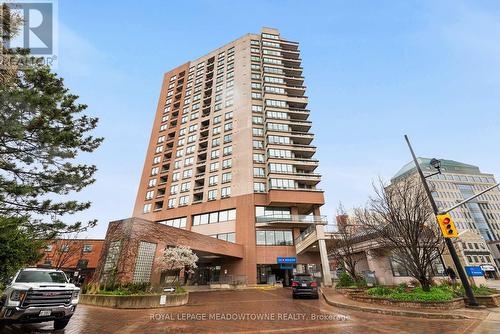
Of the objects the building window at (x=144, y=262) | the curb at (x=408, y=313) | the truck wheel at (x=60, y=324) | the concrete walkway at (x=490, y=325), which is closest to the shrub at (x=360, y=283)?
the curb at (x=408, y=313)

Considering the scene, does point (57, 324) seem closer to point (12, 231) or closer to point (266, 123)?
point (12, 231)

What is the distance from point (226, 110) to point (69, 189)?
3781 cm

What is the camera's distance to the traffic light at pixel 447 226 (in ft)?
35.2

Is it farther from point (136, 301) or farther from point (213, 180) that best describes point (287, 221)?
point (136, 301)

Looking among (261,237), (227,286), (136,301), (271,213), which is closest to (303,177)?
(271,213)

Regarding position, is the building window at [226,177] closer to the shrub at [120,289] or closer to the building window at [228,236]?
the building window at [228,236]

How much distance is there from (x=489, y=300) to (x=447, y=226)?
4.39 metres

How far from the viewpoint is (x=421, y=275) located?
40.6 ft

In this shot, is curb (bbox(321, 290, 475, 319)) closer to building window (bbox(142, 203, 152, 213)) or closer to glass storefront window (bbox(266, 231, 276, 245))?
glass storefront window (bbox(266, 231, 276, 245))

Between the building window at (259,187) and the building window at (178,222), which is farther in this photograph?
the building window at (178,222)

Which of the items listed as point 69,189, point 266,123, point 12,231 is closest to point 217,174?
point 266,123

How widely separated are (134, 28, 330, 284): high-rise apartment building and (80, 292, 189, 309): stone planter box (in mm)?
18756

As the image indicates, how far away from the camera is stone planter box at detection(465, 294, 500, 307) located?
442 inches

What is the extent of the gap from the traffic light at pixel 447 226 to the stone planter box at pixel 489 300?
11.9 feet
